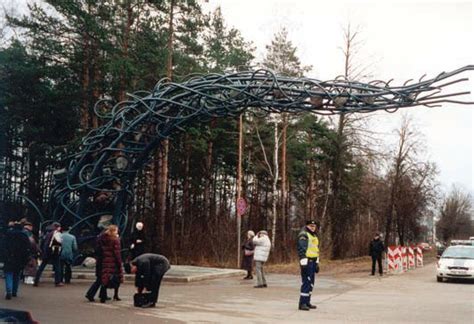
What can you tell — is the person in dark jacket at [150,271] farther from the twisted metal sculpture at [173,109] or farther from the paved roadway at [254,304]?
the twisted metal sculpture at [173,109]

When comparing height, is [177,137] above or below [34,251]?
above

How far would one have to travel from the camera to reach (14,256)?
12.6 metres

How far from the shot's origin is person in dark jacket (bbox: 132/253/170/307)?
11773mm

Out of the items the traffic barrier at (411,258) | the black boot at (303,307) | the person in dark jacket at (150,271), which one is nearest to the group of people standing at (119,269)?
the person in dark jacket at (150,271)

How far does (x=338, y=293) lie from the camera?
16.0 meters

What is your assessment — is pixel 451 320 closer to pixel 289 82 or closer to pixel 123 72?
pixel 289 82

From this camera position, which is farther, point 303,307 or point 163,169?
point 163,169

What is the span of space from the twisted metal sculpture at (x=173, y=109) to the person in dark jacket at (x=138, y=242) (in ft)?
2.43

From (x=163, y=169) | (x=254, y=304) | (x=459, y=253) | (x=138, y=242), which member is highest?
(x=163, y=169)

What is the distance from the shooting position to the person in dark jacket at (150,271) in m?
11.8

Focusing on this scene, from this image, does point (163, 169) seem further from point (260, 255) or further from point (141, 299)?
point (141, 299)

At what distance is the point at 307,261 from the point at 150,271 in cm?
320

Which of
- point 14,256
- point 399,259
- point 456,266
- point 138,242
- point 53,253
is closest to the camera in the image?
point 14,256

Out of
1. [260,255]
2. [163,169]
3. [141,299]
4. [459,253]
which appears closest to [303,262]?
[141,299]
